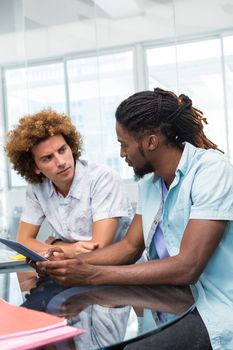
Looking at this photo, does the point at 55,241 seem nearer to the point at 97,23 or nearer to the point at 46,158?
the point at 46,158

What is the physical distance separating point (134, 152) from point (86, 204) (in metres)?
0.67

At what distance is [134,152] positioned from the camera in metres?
1.62

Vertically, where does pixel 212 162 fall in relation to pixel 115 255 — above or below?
above

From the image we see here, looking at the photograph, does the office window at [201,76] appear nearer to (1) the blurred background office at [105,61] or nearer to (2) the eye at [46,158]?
(1) the blurred background office at [105,61]

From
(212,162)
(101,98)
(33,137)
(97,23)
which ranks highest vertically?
(97,23)

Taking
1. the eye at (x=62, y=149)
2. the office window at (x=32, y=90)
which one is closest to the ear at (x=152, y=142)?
the eye at (x=62, y=149)

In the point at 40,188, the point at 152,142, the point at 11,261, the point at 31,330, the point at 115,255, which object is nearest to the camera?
the point at 31,330

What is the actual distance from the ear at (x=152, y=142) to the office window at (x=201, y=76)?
2.80 meters

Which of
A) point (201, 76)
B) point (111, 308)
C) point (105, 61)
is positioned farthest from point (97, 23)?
point (111, 308)

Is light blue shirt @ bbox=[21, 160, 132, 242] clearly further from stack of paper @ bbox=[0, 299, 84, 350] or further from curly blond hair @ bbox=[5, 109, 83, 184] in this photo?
stack of paper @ bbox=[0, 299, 84, 350]

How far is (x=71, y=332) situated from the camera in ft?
3.13

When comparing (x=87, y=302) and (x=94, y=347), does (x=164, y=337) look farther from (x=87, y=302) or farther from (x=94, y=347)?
(x=94, y=347)

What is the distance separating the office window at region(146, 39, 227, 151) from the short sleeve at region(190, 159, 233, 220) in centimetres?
290

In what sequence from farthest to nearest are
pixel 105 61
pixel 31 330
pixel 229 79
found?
pixel 105 61
pixel 229 79
pixel 31 330
